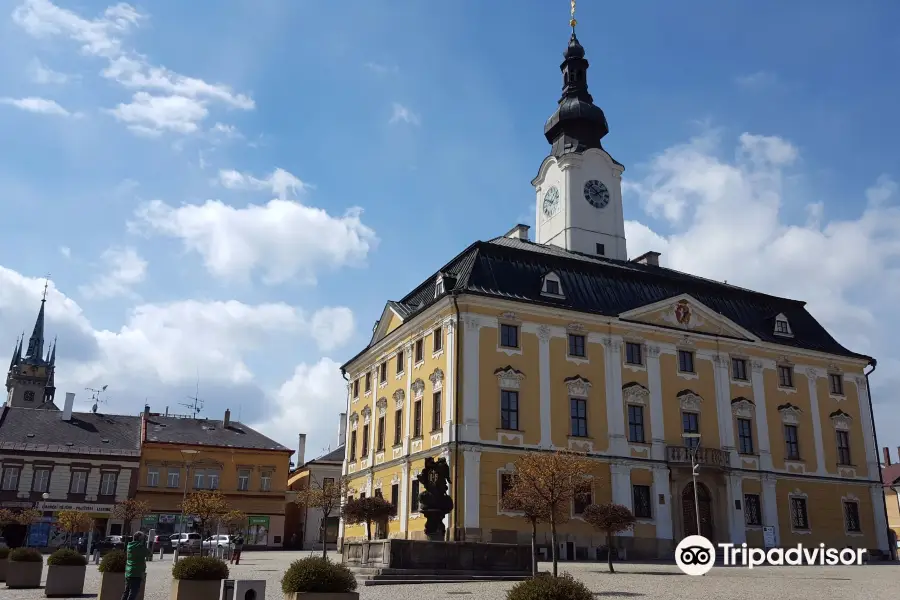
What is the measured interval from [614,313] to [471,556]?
1790 cm

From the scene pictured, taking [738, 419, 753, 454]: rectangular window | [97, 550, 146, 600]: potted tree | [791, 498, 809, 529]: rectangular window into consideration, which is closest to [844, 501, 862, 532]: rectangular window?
[791, 498, 809, 529]: rectangular window

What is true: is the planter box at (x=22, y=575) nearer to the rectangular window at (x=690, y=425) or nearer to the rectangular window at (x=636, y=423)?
the rectangular window at (x=636, y=423)

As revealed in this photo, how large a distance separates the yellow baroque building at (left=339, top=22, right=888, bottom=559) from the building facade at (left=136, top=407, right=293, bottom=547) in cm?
1537

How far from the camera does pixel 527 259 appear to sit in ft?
131

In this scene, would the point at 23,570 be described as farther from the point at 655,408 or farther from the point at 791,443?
the point at 791,443

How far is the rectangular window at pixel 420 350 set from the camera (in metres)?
39.8

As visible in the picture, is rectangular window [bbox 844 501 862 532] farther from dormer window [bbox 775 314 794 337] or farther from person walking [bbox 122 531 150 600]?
person walking [bbox 122 531 150 600]

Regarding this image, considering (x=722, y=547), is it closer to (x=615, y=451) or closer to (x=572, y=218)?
(x=615, y=451)

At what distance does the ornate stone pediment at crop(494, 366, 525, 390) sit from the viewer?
120 ft

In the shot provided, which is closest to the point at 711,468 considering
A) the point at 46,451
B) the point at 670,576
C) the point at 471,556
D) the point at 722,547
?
the point at 722,547

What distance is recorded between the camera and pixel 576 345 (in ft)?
127

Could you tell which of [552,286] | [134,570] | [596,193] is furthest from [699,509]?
[134,570]

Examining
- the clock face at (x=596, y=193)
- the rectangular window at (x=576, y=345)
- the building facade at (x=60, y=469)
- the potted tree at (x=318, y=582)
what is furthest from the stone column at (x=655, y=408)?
the building facade at (x=60, y=469)

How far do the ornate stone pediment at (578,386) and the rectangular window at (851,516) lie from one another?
16146 mm
